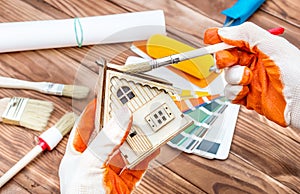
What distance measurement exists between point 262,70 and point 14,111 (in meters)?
0.52

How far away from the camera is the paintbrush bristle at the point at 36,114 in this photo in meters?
1.03

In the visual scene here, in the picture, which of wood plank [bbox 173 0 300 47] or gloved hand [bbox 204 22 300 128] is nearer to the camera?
gloved hand [bbox 204 22 300 128]

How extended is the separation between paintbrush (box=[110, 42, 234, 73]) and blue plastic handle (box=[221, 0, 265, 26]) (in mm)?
332

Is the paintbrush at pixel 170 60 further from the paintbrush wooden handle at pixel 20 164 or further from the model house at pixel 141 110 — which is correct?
the paintbrush wooden handle at pixel 20 164

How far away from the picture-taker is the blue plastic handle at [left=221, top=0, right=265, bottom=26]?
1138 millimetres

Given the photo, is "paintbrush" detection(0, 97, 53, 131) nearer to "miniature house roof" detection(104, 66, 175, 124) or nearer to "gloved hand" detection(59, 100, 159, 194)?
"gloved hand" detection(59, 100, 159, 194)

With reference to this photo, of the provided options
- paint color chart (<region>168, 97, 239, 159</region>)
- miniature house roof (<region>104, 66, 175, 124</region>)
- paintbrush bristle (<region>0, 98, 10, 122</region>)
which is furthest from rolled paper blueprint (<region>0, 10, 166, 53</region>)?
miniature house roof (<region>104, 66, 175, 124</region>)

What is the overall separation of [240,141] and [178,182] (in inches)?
6.3

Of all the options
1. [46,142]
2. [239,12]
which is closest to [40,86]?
[46,142]

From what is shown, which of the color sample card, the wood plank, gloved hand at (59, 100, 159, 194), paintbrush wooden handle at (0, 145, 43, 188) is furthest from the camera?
the wood plank

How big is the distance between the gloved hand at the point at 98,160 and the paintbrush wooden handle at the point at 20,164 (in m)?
0.16

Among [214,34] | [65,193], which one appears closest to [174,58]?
[214,34]

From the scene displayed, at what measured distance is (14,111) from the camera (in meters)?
1.04

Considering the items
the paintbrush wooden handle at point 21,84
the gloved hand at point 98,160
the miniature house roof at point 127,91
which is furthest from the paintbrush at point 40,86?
the miniature house roof at point 127,91
